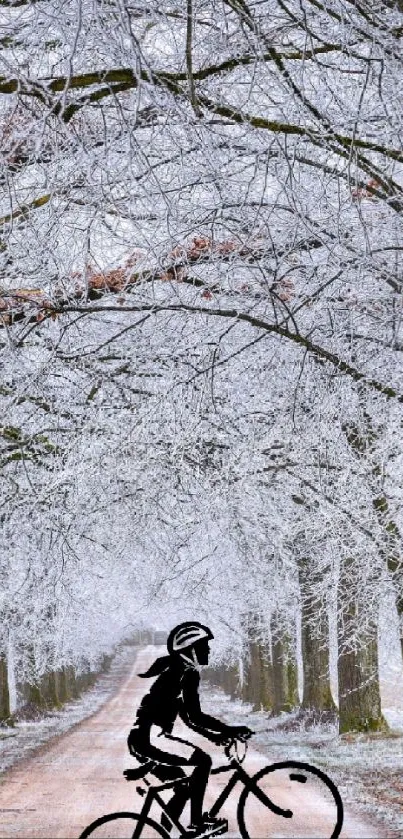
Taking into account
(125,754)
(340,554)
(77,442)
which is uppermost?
(77,442)

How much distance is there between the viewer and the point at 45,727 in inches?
1291

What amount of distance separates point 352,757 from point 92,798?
4837 mm

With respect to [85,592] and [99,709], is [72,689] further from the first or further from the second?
[85,592]

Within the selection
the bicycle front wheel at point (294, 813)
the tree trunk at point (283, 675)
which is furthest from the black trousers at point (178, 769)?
the tree trunk at point (283, 675)

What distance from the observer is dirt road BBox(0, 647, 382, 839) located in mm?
11320

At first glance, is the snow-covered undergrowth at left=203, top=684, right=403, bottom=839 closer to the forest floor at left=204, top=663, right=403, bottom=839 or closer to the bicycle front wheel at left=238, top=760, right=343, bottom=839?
→ the forest floor at left=204, top=663, right=403, bottom=839

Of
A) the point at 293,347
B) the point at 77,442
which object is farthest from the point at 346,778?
the point at 293,347

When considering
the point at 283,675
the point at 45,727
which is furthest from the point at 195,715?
the point at 45,727

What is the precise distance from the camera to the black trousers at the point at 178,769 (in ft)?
20.6

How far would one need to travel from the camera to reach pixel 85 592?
1052 inches

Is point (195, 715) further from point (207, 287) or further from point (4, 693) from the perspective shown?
point (4, 693)

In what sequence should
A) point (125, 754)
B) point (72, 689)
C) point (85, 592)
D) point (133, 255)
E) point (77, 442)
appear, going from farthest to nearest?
point (72, 689), point (85, 592), point (125, 754), point (77, 442), point (133, 255)

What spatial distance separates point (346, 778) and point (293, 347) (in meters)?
7.82

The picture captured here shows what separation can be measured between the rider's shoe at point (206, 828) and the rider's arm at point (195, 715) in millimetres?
480
